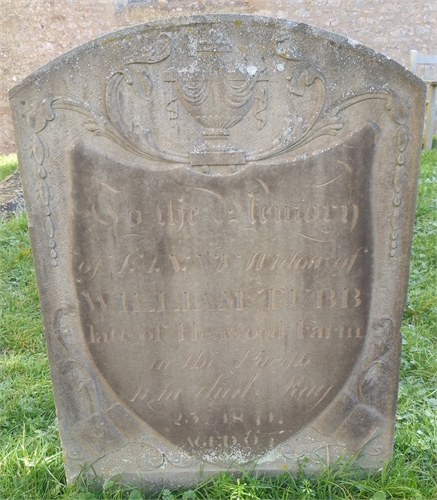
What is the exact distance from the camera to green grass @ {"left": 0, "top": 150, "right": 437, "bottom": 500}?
2.17 m

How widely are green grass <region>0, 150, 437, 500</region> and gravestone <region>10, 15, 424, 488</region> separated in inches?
4.1

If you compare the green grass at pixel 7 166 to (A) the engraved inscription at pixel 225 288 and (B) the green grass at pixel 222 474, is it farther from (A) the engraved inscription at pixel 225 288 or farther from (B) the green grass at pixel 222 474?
(A) the engraved inscription at pixel 225 288

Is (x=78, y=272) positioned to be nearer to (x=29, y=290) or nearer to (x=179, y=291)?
(x=179, y=291)

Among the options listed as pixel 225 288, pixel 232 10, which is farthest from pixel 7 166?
pixel 225 288

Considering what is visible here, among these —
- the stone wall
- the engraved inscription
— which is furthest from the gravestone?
the stone wall

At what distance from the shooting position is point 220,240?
191 centimetres

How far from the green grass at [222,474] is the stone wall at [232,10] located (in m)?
6.32

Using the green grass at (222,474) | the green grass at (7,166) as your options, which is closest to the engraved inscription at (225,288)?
the green grass at (222,474)

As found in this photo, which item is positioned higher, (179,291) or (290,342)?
(179,291)

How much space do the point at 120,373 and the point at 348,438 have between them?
3.68ft

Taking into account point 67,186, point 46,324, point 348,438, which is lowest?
point 348,438

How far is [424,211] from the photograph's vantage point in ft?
15.6

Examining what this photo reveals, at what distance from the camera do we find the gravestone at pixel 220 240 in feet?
5.55

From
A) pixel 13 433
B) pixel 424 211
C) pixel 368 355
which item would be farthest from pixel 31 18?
pixel 368 355
